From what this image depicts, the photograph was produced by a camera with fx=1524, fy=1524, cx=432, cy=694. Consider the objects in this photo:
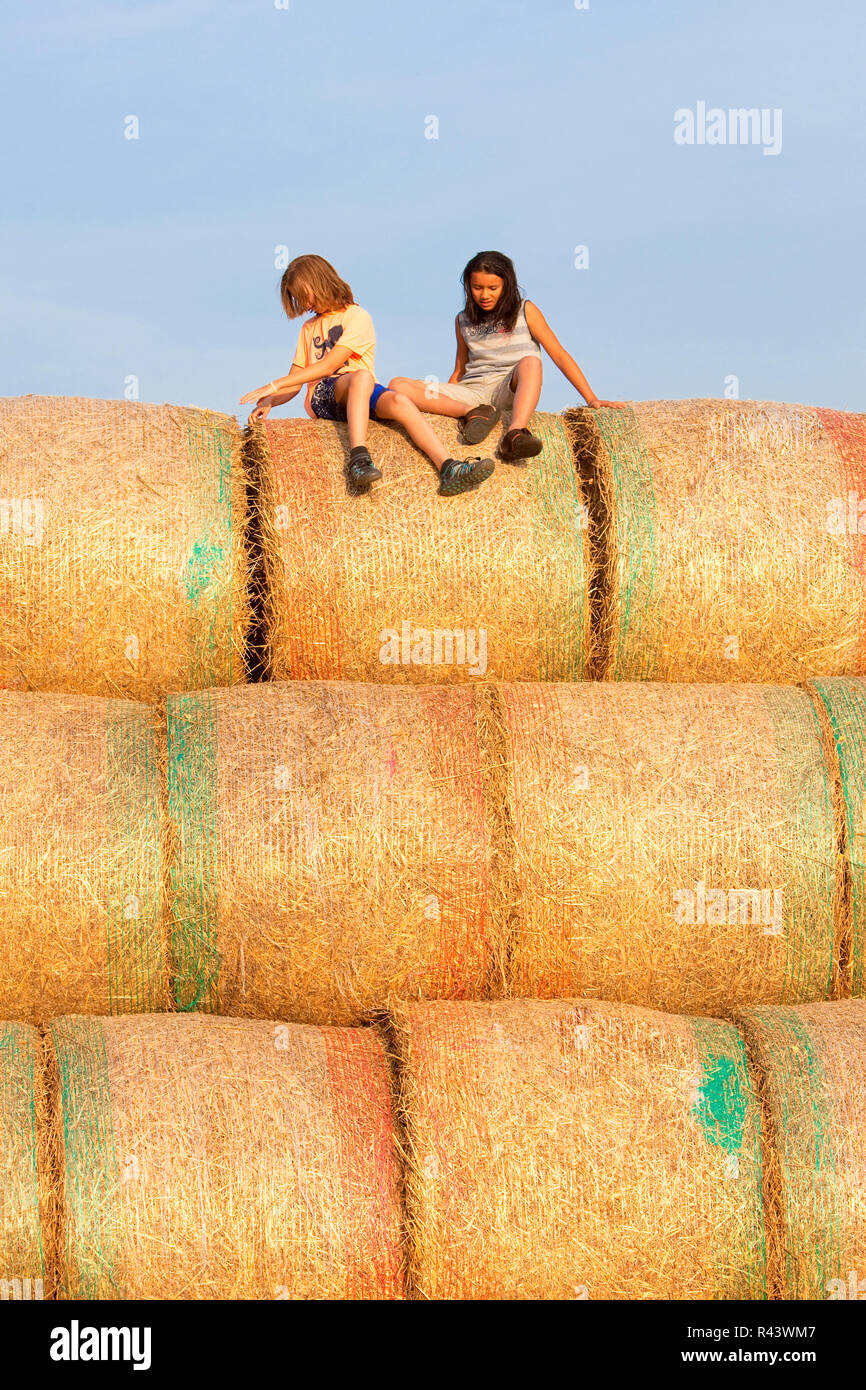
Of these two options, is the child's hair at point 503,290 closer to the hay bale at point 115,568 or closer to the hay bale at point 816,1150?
the hay bale at point 115,568

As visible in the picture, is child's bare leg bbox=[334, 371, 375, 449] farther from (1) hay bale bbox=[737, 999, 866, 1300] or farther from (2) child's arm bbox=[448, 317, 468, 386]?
(1) hay bale bbox=[737, 999, 866, 1300]

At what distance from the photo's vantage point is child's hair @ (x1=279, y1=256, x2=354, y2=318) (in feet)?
21.3

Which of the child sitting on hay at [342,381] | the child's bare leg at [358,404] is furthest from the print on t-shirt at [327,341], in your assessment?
the child's bare leg at [358,404]

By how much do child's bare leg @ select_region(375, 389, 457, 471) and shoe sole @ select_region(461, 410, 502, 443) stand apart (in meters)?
0.11

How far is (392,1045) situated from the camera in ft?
15.9

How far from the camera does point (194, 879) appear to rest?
4.98m

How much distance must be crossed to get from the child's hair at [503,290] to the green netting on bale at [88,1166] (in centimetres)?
356

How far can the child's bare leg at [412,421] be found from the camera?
19.3 feet

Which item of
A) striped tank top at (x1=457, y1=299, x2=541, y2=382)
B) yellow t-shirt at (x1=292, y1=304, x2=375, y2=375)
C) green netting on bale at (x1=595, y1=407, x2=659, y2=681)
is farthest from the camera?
striped tank top at (x1=457, y1=299, x2=541, y2=382)

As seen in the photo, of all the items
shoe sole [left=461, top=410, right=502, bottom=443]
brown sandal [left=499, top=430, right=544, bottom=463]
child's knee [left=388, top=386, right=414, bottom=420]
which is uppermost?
child's knee [left=388, top=386, right=414, bottom=420]

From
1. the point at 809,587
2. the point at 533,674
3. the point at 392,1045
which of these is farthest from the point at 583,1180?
the point at 809,587

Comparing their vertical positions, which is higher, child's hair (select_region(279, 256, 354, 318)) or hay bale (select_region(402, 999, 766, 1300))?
child's hair (select_region(279, 256, 354, 318))

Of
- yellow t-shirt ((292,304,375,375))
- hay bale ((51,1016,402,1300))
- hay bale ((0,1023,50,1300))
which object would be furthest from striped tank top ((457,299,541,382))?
hay bale ((0,1023,50,1300))

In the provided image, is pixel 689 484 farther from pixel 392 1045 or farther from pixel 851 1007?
pixel 392 1045
